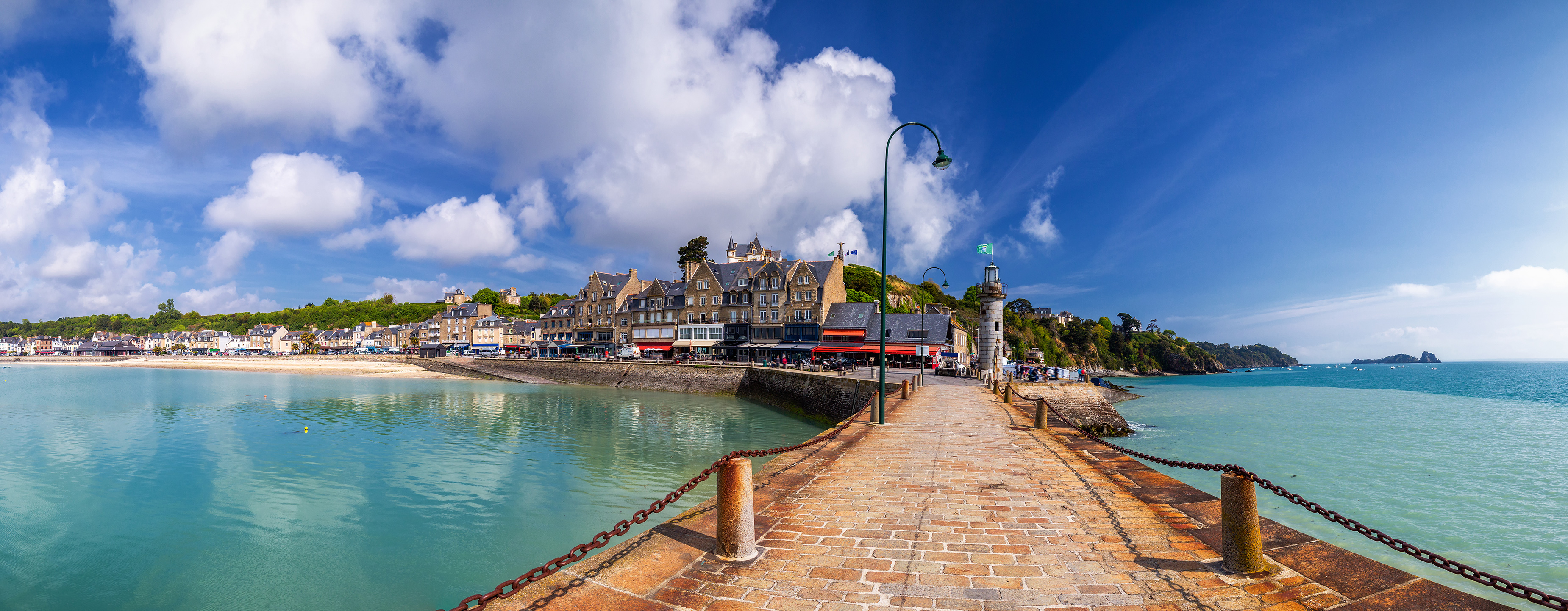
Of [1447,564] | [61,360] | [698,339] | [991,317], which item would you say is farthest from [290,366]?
[1447,564]

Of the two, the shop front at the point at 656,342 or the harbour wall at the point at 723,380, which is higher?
the shop front at the point at 656,342

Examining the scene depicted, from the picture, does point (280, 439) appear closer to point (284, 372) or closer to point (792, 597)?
point (792, 597)

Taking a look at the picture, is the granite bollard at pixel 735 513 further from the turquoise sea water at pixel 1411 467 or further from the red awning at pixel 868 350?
the red awning at pixel 868 350

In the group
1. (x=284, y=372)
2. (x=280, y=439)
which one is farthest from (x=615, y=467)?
(x=284, y=372)

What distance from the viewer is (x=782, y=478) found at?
24.3ft

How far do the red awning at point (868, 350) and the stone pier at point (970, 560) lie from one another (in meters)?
36.1

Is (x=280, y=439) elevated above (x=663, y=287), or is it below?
below

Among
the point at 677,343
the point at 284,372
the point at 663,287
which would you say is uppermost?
the point at 663,287

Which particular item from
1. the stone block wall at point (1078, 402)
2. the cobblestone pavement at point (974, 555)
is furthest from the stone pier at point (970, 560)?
the stone block wall at point (1078, 402)

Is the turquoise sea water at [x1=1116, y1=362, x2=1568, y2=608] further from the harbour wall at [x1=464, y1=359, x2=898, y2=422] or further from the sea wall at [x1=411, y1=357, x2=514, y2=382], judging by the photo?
the sea wall at [x1=411, y1=357, x2=514, y2=382]

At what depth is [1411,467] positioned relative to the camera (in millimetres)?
17484

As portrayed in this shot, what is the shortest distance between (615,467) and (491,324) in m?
85.7

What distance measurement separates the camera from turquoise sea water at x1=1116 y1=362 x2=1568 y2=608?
10578 mm

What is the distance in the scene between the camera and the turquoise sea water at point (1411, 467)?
1058cm
